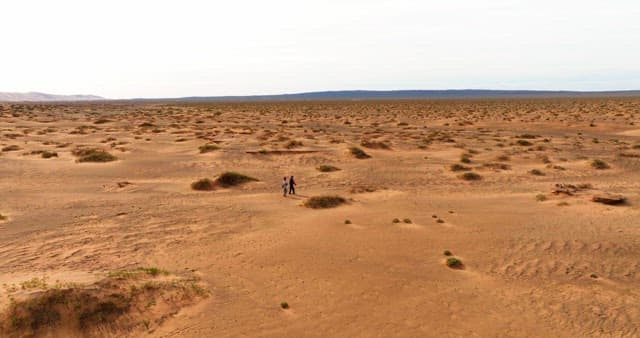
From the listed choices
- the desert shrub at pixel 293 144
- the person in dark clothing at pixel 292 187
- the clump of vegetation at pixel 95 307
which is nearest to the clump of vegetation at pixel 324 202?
the person in dark clothing at pixel 292 187

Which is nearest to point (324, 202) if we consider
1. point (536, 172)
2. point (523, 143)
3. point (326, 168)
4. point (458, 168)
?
point (326, 168)

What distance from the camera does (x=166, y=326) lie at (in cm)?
1175

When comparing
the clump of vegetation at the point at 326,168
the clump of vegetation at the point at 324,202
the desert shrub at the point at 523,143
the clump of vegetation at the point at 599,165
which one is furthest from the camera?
the desert shrub at the point at 523,143

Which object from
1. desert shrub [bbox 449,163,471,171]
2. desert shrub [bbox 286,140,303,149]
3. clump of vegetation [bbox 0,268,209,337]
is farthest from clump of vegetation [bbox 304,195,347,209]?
desert shrub [bbox 286,140,303,149]

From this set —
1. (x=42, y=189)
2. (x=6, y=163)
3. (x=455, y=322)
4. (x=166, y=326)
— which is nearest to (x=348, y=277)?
(x=455, y=322)

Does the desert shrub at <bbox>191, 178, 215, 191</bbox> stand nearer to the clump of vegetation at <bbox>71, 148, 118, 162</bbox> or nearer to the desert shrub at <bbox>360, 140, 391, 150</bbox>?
the clump of vegetation at <bbox>71, 148, 118, 162</bbox>

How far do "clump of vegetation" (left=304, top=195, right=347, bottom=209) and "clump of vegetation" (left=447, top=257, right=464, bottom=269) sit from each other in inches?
336

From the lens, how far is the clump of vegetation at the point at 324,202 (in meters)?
23.2

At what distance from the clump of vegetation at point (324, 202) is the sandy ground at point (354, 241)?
2.03 feet

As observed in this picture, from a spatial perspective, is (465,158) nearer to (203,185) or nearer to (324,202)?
(324,202)

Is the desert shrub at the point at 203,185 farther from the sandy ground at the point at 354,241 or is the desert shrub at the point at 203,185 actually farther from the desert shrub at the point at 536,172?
the desert shrub at the point at 536,172

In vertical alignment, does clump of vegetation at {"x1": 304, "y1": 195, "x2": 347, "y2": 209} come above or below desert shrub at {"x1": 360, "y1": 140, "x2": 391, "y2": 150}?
below

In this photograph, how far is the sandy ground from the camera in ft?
40.7

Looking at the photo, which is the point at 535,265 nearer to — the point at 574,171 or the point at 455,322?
the point at 455,322
